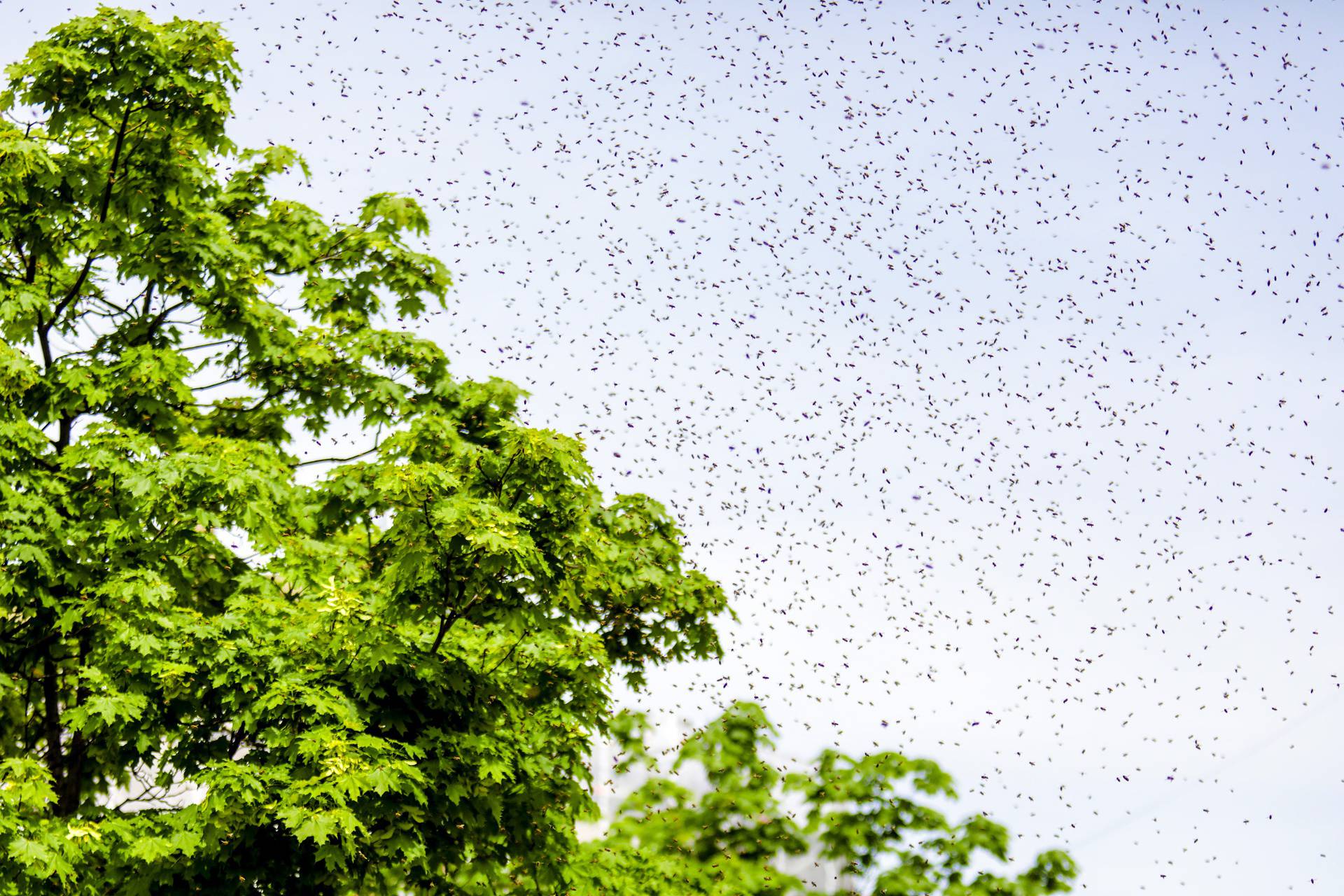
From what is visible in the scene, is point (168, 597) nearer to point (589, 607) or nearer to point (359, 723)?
point (359, 723)

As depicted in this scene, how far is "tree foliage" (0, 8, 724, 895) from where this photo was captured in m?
9.56

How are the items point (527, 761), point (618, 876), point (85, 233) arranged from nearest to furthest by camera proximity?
point (527, 761) < point (85, 233) < point (618, 876)

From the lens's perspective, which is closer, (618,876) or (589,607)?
(618,876)

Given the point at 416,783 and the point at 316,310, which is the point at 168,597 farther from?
the point at 316,310

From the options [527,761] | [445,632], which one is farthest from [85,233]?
[527,761]

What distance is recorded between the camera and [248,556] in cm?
1285

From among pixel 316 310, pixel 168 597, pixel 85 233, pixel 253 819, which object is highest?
pixel 316 310

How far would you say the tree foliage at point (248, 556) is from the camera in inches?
376

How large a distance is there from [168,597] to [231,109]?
494cm

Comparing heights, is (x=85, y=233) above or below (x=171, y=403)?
above

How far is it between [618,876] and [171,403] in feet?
21.4

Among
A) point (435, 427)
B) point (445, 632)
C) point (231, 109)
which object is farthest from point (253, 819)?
point (231, 109)

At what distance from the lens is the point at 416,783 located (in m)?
10.2

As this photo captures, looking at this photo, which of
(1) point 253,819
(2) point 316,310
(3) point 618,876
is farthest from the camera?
(2) point 316,310
